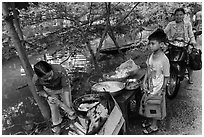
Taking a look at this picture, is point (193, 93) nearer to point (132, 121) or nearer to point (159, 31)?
point (132, 121)

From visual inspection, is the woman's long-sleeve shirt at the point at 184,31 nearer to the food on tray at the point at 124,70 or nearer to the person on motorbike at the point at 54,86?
the food on tray at the point at 124,70

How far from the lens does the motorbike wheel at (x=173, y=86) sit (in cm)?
432

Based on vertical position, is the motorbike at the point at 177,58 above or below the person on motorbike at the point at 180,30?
below

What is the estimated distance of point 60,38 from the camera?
538cm

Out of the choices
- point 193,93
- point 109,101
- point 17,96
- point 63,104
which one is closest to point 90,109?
point 109,101

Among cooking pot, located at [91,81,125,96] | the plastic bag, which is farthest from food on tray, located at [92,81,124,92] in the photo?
the plastic bag

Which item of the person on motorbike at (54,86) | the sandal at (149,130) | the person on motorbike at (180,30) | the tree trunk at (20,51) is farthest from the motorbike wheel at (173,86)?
the tree trunk at (20,51)

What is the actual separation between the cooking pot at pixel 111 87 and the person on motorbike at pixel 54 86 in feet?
1.49

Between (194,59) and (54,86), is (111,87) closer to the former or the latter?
(54,86)

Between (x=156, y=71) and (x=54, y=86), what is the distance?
1459mm

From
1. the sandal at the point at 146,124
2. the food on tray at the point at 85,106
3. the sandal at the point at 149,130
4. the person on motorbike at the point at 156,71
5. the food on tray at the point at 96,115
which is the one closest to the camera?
the food on tray at the point at 96,115

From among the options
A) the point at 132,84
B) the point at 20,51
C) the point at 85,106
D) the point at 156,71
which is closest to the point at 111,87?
the point at 132,84

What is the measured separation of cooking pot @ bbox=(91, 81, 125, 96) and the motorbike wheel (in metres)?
1.43

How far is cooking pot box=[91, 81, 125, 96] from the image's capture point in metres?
3.17
